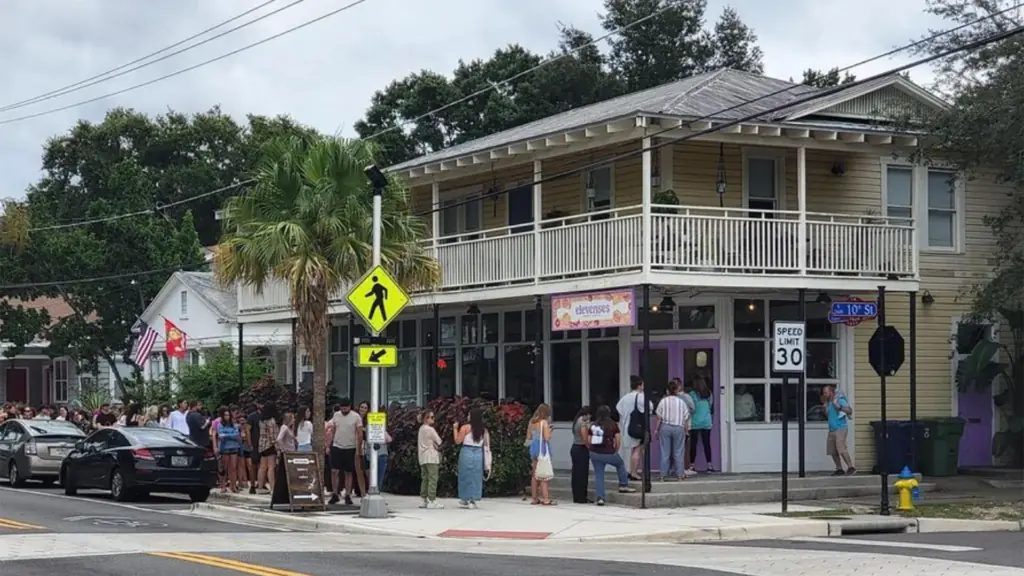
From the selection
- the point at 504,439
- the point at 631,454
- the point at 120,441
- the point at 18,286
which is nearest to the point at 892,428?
the point at 631,454

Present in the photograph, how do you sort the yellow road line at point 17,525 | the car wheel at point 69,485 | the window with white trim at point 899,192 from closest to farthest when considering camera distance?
the yellow road line at point 17,525, the car wheel at point 69,485, the window with white trim at point 899,192

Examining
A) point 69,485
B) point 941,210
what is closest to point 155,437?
point 69,485

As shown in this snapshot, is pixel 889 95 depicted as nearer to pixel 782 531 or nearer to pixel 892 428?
pixel 892 428

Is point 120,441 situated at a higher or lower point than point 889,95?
lower

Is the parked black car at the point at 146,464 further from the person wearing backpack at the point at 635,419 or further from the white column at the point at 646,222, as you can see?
the white column at the point at 646,222

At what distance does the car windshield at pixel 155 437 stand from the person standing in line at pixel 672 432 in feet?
27.2

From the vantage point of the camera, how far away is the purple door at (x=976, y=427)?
2766 cm

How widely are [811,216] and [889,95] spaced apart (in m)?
2.80

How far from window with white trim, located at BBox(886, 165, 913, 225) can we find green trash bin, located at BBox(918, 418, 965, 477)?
4056 millimetres

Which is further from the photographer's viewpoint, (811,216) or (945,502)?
(811,216)

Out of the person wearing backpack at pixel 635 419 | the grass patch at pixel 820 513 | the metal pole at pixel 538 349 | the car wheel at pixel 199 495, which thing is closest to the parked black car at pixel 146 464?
the car wheel at pixel 199 495

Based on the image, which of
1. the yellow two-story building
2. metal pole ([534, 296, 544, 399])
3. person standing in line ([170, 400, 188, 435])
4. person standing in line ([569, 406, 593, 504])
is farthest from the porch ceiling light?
person standing in line ([170, 400, 188, 435])

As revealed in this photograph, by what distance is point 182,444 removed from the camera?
2434cm

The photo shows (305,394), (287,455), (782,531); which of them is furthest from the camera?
(305,394)
